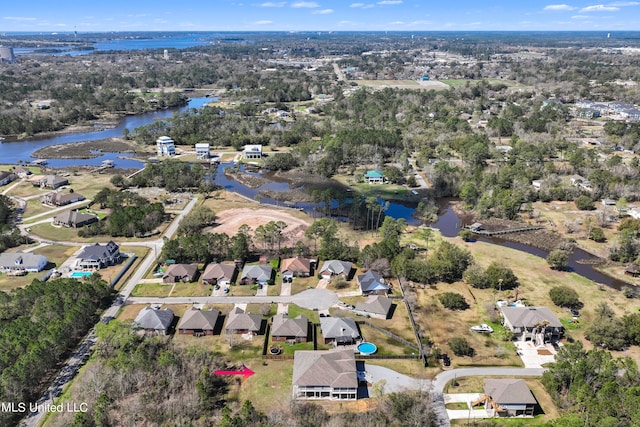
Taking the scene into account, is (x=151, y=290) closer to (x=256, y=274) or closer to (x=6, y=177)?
(x=256, y=274)

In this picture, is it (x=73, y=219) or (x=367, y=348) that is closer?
(x=367, y=348)

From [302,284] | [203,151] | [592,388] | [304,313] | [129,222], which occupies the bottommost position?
[304,313]

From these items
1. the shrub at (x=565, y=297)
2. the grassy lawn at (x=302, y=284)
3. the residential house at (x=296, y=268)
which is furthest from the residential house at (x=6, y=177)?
the shrub at (x=565, y=297)

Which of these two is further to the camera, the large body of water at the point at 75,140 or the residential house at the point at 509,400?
the large body of water at the point at 75,140

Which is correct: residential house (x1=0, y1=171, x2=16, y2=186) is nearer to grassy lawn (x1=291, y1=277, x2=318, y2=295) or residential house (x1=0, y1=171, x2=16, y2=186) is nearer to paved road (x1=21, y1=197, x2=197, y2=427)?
paved road (x1=21, y1=197, x2=197, y2=427)

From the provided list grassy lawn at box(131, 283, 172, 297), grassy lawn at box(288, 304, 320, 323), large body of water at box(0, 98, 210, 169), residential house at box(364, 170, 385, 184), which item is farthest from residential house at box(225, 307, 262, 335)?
large body of water at box(0, 98, 210, 169)

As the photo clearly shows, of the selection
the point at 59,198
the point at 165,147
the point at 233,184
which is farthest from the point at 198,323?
the point at 165,147

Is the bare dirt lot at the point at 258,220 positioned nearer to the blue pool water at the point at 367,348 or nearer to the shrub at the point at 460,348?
the blue pool water at the point at 367,348
